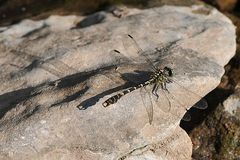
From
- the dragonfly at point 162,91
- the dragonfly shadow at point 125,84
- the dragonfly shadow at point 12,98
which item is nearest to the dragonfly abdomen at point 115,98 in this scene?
the dragonfly at point 162,91

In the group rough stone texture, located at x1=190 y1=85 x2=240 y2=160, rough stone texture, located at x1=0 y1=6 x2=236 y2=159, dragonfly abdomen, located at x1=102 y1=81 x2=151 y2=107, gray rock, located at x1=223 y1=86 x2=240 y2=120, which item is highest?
dragonfly abdomen, located at x1=102 y1=81 x2=151 y2=107

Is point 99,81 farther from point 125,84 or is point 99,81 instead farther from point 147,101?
point 147,101

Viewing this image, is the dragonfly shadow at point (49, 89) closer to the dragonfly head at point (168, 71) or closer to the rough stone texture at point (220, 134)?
the dragonfly head at point (168, 71)

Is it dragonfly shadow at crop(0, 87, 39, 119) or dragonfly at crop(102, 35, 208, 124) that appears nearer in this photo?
dragonfly at crop(102, 35, 208, 124)

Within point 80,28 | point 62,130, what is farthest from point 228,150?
point 80,28

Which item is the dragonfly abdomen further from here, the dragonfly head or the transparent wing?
the dragonfly head

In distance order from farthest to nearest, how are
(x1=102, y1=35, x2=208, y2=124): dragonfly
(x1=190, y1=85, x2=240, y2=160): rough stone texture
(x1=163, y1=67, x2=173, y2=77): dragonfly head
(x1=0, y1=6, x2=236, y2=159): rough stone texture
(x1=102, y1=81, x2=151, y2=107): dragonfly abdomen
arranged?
(x1=190, y1=85, x2=240, y2=160): rough stone texture, (x1=163, y1=67, x2=173, y2=77): dragonfly head, (x1=102, y1=35, x2=208, y2=124): dragonfly, (x1=102, y1=81, x2=151, y2=107): dragonfly abdomen, (x1=0, y1=6, x2=236, y2=159): rough stone texture

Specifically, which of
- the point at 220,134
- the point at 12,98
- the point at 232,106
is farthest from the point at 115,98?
the point at 232,106

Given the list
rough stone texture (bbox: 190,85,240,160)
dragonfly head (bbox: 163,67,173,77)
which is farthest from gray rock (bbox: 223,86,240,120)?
dragonfly head (bbox: 163,67,173,77)
